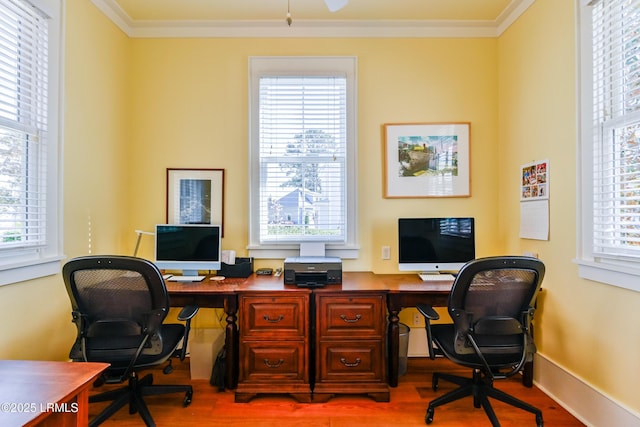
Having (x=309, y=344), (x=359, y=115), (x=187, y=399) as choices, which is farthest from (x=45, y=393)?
(x=359, y=115)

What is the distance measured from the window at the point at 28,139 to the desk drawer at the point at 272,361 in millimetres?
1359

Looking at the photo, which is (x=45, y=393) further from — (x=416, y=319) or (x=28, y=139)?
(x=416, y=319)

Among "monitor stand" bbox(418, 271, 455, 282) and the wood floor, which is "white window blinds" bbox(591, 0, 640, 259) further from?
the wood floor

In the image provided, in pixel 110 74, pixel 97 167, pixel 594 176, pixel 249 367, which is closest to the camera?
pixel 594 176

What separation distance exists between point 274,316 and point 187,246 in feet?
3.10

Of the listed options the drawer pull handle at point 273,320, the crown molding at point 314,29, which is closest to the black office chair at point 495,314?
the drawer pull handle at point 273,320

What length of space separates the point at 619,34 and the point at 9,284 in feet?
11.9

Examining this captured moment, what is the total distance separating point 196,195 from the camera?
8.87ft

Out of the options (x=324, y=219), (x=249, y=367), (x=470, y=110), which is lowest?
(x=249, y=367)

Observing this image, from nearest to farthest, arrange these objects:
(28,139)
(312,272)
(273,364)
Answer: (28,139) → (273,364) → (312,272)

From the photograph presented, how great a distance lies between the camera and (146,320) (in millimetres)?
1717

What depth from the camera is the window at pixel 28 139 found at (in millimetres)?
1685

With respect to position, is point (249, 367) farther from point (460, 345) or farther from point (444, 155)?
point (444, 155)

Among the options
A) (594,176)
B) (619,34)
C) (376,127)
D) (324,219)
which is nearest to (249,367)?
(324,219)
